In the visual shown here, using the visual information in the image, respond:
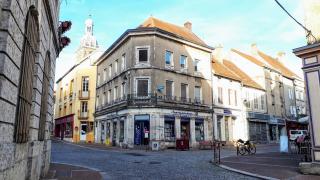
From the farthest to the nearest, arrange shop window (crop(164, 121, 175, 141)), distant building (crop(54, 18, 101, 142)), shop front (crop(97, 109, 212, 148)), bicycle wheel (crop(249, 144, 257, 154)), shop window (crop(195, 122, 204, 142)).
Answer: distant building (crop(54, 18, 101, 142)) < shop window (crop(195, 122, 204, 142)) < shop window (crop(164, 121, 175, 141)) < shop front (crop(97, 109, 212, 148)) < bicycle wheel (crop(249, 144, 257, 154))

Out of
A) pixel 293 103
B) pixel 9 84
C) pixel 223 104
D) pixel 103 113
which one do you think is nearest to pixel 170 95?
pixel 223 104

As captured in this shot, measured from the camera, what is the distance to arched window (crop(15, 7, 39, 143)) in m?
4.86

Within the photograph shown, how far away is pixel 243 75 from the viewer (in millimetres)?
37406

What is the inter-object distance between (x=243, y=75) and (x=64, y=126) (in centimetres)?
2708

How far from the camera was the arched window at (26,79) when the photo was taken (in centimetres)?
486

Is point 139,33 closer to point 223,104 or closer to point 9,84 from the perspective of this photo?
point 223,104

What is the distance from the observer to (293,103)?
4272 centimetres

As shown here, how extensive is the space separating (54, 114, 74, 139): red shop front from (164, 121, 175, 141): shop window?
59.3 feet

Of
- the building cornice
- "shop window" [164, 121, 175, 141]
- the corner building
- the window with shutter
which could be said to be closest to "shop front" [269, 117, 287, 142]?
the corner building

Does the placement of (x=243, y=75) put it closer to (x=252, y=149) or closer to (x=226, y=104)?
(x=226, y=104)

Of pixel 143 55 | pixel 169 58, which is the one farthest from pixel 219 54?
pixel 143 55

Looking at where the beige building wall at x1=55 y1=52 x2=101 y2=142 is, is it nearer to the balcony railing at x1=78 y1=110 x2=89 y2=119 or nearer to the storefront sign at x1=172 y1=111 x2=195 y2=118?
the balcony railing at x1=78 y1=110 x2=89 y2=119

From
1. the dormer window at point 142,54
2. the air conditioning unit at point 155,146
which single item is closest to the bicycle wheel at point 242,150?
the air conditioning unit at point 155,146

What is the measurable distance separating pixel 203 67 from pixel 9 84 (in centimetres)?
2709
